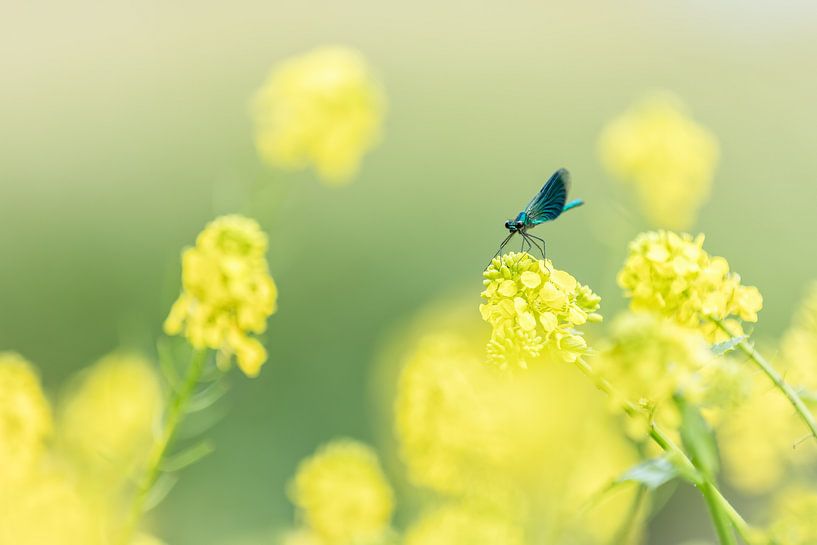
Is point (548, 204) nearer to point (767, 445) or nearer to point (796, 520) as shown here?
point (796, 520)

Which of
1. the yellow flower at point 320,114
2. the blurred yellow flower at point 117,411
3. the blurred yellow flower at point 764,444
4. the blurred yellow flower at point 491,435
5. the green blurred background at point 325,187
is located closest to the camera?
the blurred yellow flower at point 491,435

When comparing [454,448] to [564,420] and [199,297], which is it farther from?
[199,297]

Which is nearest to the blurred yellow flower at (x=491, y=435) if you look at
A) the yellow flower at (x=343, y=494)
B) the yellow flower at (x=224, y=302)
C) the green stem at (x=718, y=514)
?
the yellow flower at (x=343, y=494)

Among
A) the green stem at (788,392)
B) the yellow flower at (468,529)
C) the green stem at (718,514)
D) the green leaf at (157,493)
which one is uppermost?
the green stem at (788,392)

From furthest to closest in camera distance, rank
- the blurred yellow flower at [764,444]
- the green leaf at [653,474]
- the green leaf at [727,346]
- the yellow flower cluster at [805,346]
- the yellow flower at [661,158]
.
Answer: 1. the yellow flower at [661,158]
2. the blurred yellow flower at [764,444]
3. the yellow flower cluster at [805,346]
4. the green leaf at [727,346]
5. the green leaf at [653,474]

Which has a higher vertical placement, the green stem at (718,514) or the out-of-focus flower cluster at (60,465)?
the green stem at (718,514)

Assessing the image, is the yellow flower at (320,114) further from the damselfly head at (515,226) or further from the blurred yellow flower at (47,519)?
the damselfly head at (515,226)

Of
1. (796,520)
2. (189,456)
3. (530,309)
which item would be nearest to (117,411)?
(189,456)
